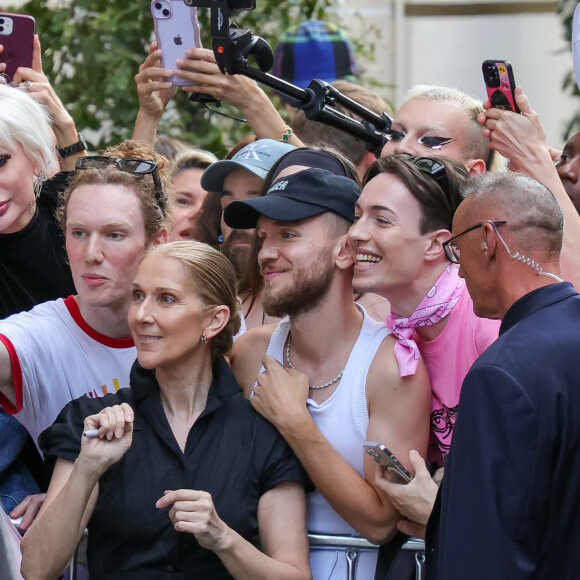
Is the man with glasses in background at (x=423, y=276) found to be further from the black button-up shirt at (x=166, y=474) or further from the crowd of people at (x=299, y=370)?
the black button-up shirt at (x=166, y=474)

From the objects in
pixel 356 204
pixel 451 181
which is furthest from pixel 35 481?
pixel 451 181

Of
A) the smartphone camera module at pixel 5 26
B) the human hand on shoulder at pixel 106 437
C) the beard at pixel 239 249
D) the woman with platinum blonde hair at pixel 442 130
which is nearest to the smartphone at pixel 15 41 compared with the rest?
the smartphone camera module at pixel 5 26

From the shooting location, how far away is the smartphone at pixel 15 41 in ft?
13.3

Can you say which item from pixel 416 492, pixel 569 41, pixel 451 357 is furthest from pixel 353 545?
pixel 569 41

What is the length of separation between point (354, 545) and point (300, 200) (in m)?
1.02

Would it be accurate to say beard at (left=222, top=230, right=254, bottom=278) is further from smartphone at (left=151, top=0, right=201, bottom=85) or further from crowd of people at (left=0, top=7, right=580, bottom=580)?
smartphone at (left=151, top=0, right=201, bottom=85)

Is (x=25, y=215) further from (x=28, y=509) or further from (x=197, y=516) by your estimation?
(x=197, y=516)

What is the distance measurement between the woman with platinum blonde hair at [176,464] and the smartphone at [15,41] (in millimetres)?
1243

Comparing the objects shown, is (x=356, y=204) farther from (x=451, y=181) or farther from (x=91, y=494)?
(x=91, y=494)

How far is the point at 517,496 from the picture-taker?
92.5 inches

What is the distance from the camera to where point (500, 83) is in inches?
138

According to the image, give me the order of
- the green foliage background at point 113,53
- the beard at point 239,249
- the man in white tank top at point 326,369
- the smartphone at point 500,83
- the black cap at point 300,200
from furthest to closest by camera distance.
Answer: the green foliage background at point 113,53
the beard at point 239,249
the smartphone at point 500,83
the black cap at point 300,200
the man in white tank top at point 326,369

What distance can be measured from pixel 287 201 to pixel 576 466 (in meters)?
1.31

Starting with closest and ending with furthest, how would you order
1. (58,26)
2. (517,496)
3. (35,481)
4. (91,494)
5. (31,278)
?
(517,496) → (91,494) → (35,481) → (31,278) → (58,26)
